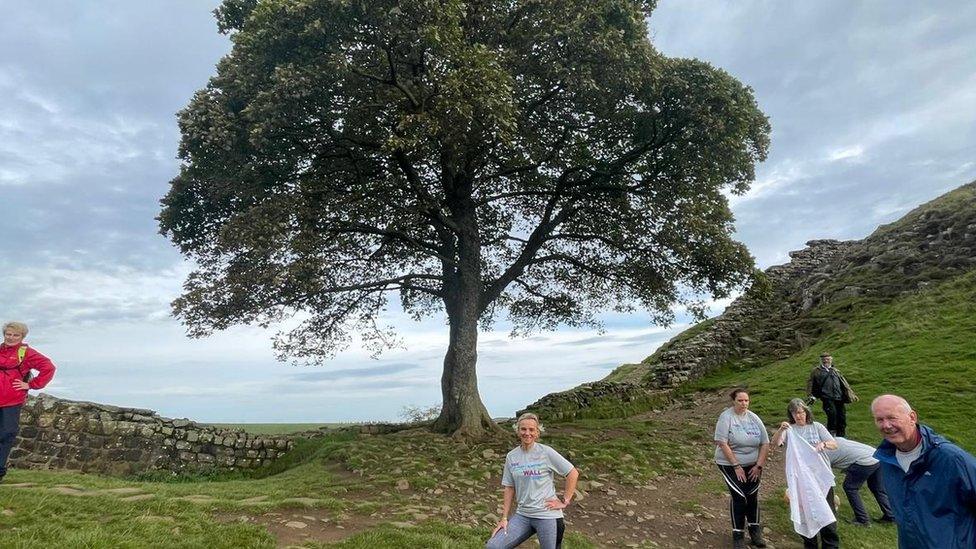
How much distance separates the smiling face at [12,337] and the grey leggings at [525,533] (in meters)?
8.72

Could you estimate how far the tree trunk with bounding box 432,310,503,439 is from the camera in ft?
55.0

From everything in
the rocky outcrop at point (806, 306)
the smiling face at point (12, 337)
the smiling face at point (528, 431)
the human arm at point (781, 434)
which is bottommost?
the human arm at point (781, 434)

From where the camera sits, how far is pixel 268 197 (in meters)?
14.9

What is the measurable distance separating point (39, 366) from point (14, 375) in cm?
35

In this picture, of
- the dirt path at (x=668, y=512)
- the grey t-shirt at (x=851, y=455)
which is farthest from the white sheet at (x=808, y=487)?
the dirt path at (x=668, y=512)

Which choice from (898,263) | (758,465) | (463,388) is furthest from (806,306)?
(758,465)

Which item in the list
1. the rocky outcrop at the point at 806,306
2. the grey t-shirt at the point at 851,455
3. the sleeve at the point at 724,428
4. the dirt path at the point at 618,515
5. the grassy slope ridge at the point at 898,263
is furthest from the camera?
the grassy slope ridge at the point at 898,263

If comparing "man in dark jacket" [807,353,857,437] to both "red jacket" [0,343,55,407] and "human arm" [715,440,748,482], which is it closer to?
"human arm" [715,440,748,482]

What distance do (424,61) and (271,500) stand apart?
10592 millimetres

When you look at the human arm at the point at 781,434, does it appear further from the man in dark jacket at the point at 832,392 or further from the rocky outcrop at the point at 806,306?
the rocky outcrop at the point at 806,306

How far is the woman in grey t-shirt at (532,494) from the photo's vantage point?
6.18 metres

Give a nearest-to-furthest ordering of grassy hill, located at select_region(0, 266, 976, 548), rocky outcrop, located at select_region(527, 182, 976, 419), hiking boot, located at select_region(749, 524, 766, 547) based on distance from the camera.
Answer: grassy hill, located at select_region(0, 266, 976, 548)
hiking boot, located at select_region(749, 524, 766, 547)
rocky outcrop, located at select_region(527, 182, 976, 419)

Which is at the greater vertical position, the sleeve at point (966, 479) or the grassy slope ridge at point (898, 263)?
the grassy slope ridge at point (898, 263)

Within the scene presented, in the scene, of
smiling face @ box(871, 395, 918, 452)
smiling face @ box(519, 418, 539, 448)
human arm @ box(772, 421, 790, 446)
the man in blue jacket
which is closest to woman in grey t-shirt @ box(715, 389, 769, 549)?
human arm @ box(772, 421, 790, 446)
